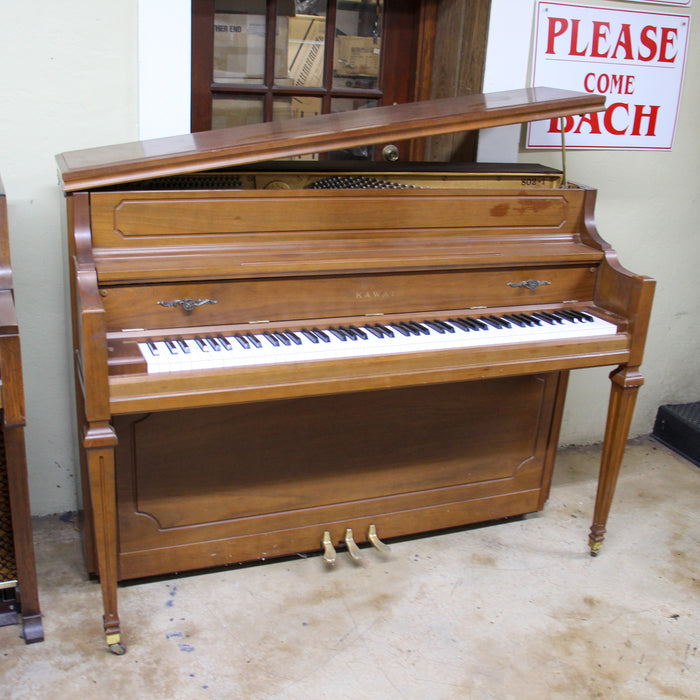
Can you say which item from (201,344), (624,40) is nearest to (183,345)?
(201,344)

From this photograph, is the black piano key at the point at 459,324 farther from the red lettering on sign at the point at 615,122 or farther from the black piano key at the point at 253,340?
the red lettering on sign at the point at 615,122

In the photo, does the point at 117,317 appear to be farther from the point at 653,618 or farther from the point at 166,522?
the point at 653,618

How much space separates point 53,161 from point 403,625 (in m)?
1.79

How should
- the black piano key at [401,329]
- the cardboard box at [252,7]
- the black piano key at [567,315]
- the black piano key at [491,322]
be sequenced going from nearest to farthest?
the black piano key at [401,329] < the black piano key at [491,322] < the black piano key at [567,315] < the cardboard box at [252,7]

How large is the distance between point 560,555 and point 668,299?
1.44m

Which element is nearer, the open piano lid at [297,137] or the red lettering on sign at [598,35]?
the open piano lid at [297,137]

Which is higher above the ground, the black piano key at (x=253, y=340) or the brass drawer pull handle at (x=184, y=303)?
the brass drawer pull handle at (x=184, y=303)

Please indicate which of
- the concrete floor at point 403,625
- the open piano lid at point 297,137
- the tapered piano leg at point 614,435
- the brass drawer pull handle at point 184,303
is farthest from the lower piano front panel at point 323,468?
the open piano lid at point 297,137

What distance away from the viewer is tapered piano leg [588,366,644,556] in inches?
99.0

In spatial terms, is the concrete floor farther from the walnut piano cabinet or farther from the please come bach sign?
the please come bach sign

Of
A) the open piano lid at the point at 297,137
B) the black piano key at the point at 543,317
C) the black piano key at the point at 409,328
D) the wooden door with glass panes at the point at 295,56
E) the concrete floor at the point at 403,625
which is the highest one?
the wooden door with glass panes at the point at 295,56

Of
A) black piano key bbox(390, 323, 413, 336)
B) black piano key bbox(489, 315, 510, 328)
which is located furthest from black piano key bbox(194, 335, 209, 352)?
black piano key bbox(489, 315, 510, 328)

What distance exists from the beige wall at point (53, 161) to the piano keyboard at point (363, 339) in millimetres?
760

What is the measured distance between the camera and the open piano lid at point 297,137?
79.1 inches
